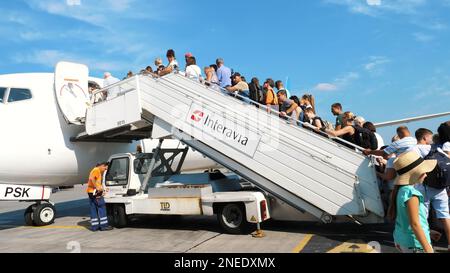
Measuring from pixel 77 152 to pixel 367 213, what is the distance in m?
7.88

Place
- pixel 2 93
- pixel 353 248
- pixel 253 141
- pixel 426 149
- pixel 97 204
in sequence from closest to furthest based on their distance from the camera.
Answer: pixel 426 149 → pixel 353 248 → pixel 253 141 → pixel 97 204 → pixel 2 93

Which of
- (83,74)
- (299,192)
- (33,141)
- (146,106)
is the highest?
(83,74)

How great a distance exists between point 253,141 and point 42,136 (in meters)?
5.77

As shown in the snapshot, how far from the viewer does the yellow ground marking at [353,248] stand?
643 cm

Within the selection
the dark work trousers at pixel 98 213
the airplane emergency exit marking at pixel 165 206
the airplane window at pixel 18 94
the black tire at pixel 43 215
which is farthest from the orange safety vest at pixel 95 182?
the airplane window at pixel 18 94

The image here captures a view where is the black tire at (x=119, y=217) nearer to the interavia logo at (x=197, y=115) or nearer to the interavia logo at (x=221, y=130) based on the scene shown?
the interavia logo at (x=221, y=130)

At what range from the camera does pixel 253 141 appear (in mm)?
7711

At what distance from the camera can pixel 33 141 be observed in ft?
31.0

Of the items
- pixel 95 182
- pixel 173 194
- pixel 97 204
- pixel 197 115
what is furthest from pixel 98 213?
pixel 197 115

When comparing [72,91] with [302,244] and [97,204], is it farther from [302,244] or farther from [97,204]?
[302,244]

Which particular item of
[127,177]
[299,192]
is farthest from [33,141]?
[299,192]

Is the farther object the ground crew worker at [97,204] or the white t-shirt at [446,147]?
the ground crew worker at [97,204]

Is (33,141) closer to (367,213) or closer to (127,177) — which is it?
(127,177)
